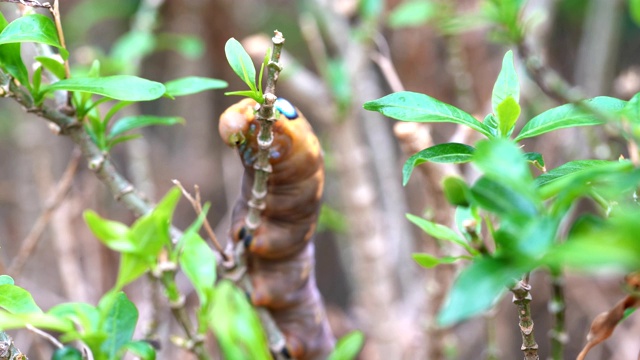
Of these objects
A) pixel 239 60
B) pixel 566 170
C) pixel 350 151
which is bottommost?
pixel 350 151

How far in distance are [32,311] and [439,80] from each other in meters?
1.63

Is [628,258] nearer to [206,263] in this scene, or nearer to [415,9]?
[206,263]

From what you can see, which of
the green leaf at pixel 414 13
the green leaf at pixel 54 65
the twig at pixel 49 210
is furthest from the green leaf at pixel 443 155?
the green leaf at pixel 414 13

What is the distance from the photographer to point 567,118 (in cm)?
46

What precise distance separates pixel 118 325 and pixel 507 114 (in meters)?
0.33

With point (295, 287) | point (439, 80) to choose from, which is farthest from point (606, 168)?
point (439, 80)

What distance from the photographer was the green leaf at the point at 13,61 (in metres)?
0.57

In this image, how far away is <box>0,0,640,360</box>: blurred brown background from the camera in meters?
1.26

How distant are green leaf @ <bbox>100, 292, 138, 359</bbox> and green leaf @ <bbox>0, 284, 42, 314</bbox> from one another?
0.05m

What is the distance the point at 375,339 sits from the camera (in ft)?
4.62

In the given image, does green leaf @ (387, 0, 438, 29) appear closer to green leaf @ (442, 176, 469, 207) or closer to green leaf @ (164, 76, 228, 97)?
green leaf @ (164, 76, 228, 97)

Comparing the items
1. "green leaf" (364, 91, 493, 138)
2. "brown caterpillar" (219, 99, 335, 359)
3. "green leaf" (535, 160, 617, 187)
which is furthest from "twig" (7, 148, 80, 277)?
"green leaf" (535, 160, 617, 187)

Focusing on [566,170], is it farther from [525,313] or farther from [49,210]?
[49,210]

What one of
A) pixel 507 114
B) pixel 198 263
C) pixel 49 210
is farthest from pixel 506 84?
pixel 49 210
